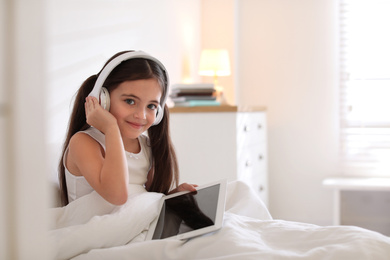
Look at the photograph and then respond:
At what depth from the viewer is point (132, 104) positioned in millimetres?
1309

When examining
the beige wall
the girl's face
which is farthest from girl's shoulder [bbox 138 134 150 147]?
the beige wall

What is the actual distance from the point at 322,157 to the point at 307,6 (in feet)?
3.79

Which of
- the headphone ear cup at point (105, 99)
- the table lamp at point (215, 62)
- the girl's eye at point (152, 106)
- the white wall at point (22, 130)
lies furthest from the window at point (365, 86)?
the white wall at point (22, 130)

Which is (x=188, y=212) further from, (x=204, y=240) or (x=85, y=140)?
(x=85, y=140)

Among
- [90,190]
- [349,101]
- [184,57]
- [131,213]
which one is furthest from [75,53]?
[349,101]

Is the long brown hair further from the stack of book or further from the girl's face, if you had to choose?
the stack of book

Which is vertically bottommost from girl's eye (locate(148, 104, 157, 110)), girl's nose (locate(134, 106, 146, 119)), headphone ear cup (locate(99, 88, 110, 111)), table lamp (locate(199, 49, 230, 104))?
girl's nose (locate(134, 106, 146, 119))

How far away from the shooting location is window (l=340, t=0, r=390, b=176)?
11.6 ft

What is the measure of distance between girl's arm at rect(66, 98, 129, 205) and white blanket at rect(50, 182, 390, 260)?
5 cm

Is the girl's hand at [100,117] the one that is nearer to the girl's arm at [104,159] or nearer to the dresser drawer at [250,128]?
the girl's arm at [104,159]

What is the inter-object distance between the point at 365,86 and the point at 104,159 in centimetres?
285

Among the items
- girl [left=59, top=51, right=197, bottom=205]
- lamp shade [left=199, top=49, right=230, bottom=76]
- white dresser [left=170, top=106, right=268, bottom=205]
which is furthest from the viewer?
lamp shade [left=199, top=49, right=230, bottom=76]

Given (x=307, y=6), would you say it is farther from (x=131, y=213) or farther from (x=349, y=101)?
(x=131, y=213)

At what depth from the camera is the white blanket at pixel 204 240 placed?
90 cm
